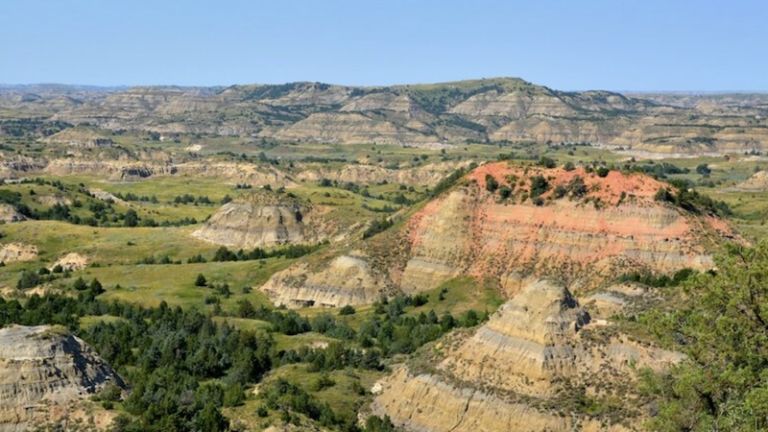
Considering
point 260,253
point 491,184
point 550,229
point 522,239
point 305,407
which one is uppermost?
point 491,184

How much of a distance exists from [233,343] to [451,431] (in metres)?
32.3

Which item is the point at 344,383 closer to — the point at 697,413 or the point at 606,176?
the point at 697,413

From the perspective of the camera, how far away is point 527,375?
62.9 meters

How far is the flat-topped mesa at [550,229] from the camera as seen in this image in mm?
101375

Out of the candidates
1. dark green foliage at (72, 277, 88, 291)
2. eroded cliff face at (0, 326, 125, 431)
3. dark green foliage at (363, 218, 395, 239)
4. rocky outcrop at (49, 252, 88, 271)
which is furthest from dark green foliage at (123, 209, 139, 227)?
eroded cliff face at (0, 326, 125, 431)

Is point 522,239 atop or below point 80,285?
atop

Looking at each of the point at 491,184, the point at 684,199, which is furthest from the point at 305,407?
the point at 684,199

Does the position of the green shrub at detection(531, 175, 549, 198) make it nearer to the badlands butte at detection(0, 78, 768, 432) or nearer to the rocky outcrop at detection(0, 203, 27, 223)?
the badlands butte at detection(0, 78, 768, 432)

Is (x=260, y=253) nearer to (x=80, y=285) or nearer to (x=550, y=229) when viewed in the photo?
(x=80, y=285)

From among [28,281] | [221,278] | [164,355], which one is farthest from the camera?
[221,278]

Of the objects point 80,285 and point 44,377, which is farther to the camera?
point 80,285

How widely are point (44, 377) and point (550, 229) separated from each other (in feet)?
227

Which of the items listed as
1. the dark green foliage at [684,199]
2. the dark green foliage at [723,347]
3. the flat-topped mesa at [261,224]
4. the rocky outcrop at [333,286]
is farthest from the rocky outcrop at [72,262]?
the dark green foliage at [723,347]

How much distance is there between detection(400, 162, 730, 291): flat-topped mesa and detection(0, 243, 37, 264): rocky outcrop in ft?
260
